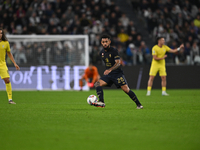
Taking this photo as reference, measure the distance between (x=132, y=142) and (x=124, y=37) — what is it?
17.2 m

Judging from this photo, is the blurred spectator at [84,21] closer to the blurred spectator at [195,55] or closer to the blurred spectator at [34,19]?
the blurred spectator at [34,19]

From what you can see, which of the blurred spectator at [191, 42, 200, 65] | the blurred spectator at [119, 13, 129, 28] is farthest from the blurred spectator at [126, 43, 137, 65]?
the blurred spectator at [191, 42, 200, 65]

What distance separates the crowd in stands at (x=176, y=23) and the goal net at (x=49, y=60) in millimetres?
4840

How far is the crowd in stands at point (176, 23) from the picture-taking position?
20.2 m

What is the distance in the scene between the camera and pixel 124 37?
21.5 m

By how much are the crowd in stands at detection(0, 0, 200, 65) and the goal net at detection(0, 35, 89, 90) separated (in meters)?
0.16

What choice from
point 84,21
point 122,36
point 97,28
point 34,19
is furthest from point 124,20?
point 34,19

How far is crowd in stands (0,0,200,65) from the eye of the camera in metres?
20.2

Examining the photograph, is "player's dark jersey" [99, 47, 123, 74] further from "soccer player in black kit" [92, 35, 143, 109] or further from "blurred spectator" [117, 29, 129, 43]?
"blurred spectator" [117, 29, 129, 43]

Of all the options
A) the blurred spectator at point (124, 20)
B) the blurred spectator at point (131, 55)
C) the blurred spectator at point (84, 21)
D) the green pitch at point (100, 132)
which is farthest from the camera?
the blurred spectator at point (124, 20)

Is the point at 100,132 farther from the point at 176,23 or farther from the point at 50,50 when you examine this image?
the point at 176,23

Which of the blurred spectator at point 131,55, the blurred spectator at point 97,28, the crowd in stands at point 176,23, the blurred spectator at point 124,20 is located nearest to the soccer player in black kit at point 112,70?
the blurred spectator at point 131,55

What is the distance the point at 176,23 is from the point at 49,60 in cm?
850

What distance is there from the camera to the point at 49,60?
19.6 m
